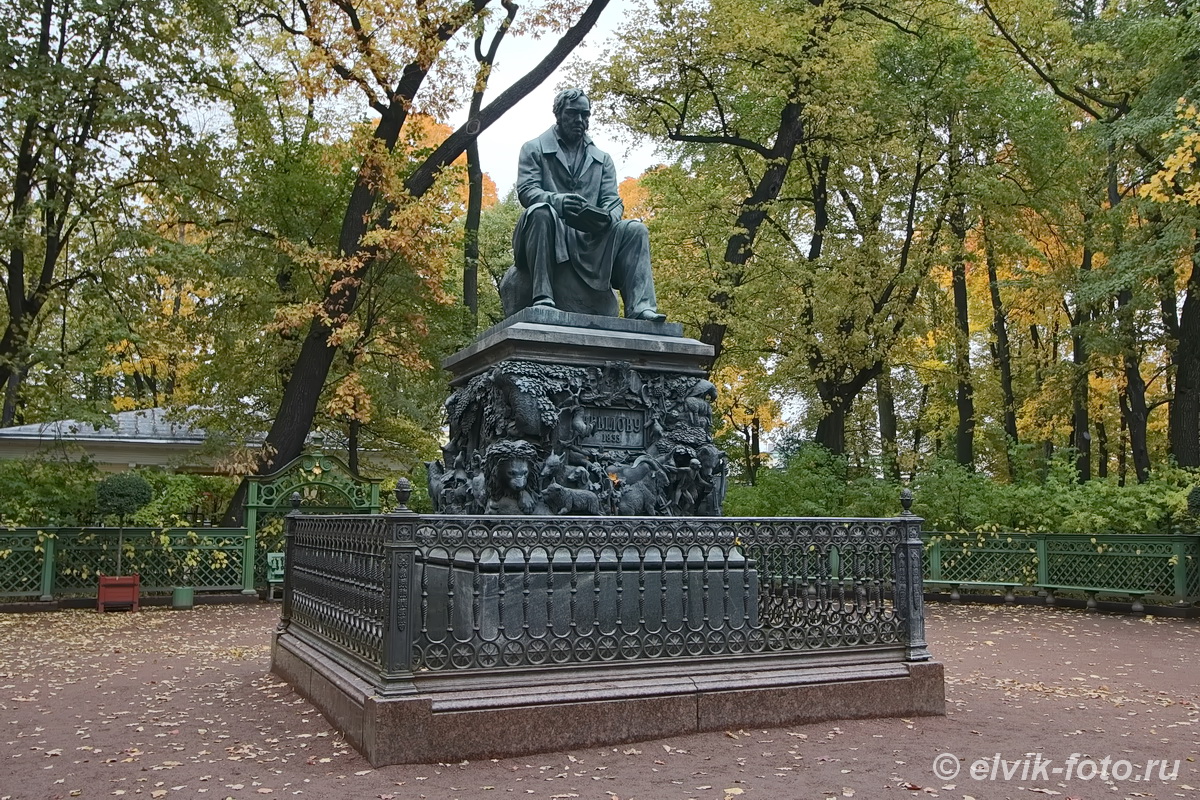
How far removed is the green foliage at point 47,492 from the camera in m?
15.7

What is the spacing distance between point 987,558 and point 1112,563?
1947mm

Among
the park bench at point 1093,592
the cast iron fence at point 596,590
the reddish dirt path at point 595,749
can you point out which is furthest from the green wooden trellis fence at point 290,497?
the park bench at point 1093,592

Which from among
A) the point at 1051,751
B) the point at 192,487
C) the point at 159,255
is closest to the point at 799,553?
the point at 1051,751

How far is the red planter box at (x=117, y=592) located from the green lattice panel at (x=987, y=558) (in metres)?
12.3

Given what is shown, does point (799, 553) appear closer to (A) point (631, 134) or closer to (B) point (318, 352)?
(B) point (318, 352)

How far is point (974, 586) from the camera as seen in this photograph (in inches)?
648

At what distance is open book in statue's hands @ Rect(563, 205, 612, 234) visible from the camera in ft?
28.1

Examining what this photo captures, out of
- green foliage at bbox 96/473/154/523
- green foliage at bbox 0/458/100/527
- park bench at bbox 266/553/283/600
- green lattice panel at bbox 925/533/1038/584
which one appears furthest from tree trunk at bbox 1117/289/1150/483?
green foliage at bbox 0/458/100/527

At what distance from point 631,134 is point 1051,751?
17.7 m

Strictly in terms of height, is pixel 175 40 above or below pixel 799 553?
above

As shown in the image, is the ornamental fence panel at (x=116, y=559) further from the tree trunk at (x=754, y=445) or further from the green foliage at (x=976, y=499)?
the tree trunk at (x=754, y=445)

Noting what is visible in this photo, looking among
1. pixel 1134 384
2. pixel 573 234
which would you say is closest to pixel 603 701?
pixel 573 234

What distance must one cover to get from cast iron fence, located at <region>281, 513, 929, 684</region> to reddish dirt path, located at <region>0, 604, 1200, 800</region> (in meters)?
0.57

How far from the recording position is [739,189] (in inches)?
882
